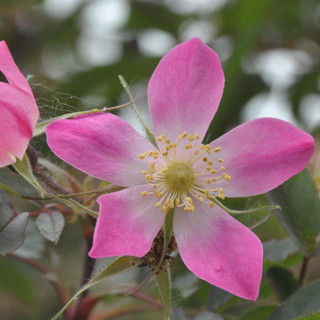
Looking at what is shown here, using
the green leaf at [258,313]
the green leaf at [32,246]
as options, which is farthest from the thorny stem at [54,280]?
the green leaf at [258,313]

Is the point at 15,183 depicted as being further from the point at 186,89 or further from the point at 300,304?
the point at 300,304

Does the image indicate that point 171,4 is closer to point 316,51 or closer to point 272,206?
point 316,51

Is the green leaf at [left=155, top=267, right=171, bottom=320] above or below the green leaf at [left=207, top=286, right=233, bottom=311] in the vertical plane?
above

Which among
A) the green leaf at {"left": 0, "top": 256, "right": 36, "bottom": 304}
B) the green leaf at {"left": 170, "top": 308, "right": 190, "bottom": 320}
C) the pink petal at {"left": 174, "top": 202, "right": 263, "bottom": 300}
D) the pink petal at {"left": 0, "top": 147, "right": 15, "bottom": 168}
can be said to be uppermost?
the pink petal at {"left": 0, "top": 147, "right": 15, "bottom": 168}

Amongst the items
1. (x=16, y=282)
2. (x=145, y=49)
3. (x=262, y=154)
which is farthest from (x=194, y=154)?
(x=145, y=49)

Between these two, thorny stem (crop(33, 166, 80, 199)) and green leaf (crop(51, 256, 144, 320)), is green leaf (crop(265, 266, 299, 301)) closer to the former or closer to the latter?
green leaf (crop(51, 256, 144, 320))

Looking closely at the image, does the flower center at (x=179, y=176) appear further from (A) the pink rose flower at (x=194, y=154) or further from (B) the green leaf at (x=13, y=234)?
(B) the green leaf at (x=13, y=234)

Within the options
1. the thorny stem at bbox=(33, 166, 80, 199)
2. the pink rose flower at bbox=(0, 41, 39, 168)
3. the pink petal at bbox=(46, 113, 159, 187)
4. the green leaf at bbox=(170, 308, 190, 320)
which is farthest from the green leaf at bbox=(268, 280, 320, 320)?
the pink rose flower at bbox=(0, 41, 39, 168)

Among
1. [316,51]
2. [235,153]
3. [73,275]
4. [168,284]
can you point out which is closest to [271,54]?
[316,51]
